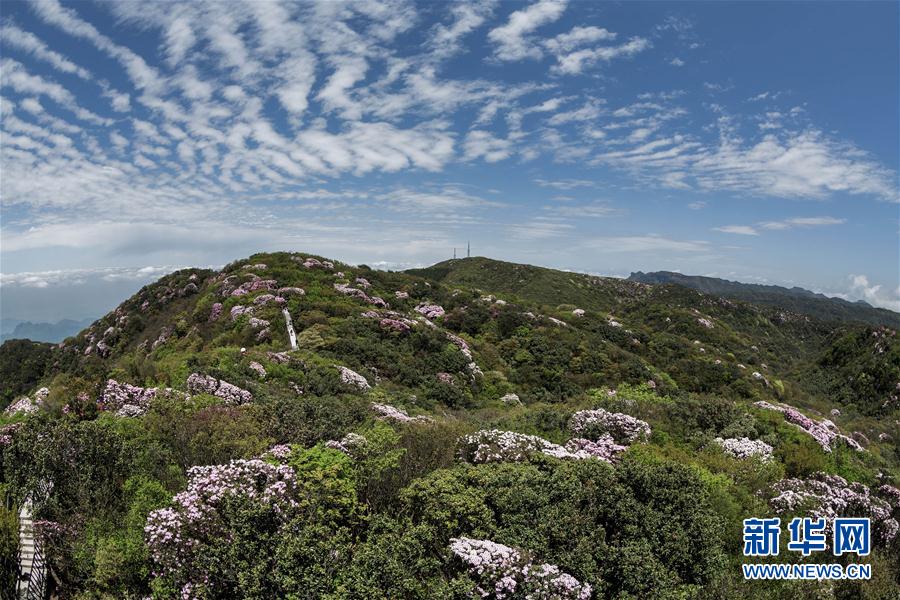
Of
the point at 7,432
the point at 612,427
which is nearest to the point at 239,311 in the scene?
the point at 7,432

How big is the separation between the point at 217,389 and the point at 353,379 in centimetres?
634

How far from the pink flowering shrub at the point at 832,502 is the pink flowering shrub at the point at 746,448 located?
1.18 m

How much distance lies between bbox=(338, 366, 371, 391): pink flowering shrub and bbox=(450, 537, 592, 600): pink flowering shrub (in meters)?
13.3

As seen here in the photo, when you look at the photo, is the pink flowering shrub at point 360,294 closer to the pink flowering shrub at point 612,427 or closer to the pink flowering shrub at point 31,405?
the pink flowering shrub at point 31,405

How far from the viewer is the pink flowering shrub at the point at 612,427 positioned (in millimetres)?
13938

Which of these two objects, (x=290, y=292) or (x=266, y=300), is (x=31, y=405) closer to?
(x=266, y=300)

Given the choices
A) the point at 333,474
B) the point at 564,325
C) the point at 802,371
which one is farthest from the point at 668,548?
the point at 802,371

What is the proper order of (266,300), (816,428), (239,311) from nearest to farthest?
(816,428), (239,311), (266,300)

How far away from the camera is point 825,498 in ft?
35.4

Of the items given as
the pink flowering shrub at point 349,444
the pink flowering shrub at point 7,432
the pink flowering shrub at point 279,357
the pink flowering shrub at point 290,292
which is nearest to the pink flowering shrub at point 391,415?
the pink flowering shrub at point 349,444

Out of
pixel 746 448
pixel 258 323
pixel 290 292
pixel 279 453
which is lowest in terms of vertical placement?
pixel 746 448

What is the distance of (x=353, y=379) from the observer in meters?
20.0

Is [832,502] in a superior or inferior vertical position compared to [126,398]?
inferior
